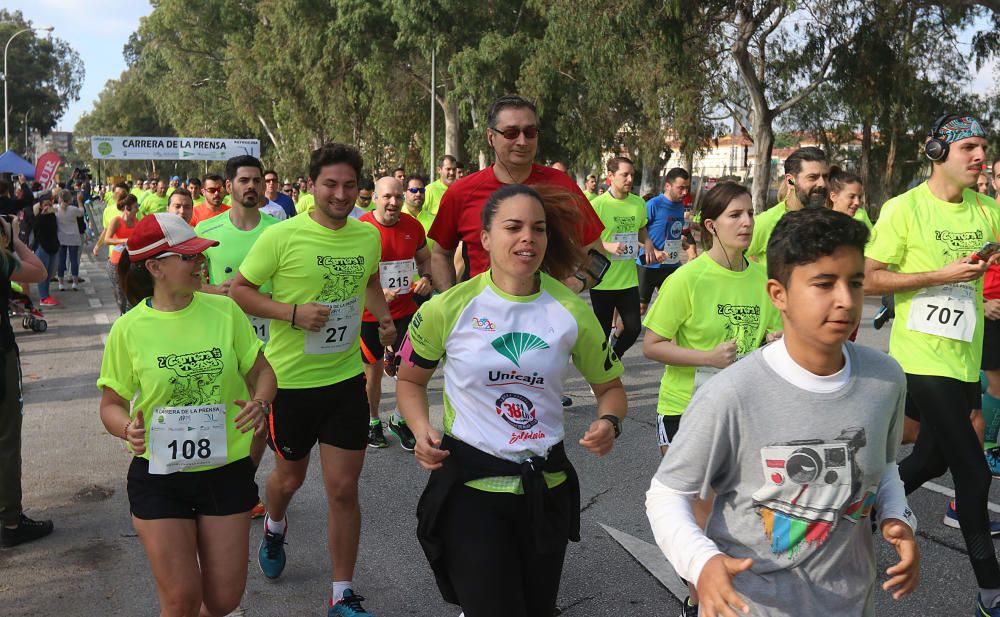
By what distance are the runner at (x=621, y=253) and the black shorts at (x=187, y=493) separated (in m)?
4.93

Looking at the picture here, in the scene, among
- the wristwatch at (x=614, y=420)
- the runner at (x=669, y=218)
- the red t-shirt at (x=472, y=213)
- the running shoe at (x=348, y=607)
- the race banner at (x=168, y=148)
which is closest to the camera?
the wristwatch at (x=614, y=420)

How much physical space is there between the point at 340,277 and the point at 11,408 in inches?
78.2

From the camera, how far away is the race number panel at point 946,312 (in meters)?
4.26

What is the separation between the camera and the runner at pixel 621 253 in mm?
8414

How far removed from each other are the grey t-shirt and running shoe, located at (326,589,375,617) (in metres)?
2.17

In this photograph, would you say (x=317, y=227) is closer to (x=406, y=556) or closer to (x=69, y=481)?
(x=406, y=556)

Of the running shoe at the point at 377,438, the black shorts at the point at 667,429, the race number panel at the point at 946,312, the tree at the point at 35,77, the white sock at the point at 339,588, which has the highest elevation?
the tree at the point at 35,77

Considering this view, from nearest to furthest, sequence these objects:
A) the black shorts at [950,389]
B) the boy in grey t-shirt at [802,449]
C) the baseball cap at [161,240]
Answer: the boy in grey t-shirt at [802,449], the baseball cap at [161,240], the black shorts at [950,389]

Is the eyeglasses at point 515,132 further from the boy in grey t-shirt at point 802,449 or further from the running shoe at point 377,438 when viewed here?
the running shoe at point 377,438

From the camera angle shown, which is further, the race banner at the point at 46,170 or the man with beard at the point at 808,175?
the race banner at the point at 46,170

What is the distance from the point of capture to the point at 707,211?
4.24 m

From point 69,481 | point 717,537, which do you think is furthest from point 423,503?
point 69,481

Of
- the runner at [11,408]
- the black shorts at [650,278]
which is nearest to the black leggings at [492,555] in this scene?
the runner at [11,408]

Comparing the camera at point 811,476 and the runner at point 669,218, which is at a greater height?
the runner at point 669,218
